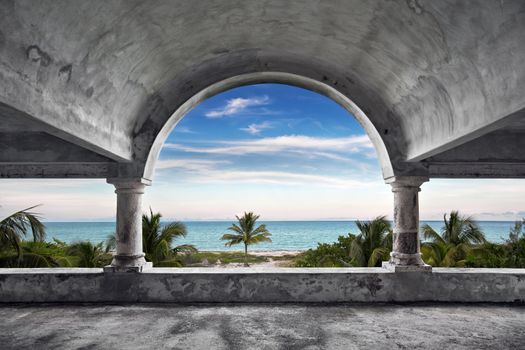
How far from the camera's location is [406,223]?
6328 mm

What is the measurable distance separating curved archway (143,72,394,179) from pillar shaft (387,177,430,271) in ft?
0.98

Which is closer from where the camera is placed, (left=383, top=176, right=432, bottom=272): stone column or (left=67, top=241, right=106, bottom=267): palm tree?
(left=383, top=176, right=432, bottom=272): stone column

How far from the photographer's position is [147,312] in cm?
535

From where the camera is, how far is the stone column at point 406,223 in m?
6.18

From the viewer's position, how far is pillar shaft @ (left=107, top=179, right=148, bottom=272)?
607cm

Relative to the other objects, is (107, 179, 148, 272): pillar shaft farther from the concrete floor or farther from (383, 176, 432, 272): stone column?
(383, 176, 432, 272): stone column

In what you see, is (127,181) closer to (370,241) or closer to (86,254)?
(86,254)

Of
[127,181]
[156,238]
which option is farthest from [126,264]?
[156,238]

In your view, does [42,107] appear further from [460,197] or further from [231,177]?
[460,197]

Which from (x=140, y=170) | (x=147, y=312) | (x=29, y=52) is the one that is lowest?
(x=147, y=312)

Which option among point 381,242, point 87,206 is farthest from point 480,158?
point 87,206

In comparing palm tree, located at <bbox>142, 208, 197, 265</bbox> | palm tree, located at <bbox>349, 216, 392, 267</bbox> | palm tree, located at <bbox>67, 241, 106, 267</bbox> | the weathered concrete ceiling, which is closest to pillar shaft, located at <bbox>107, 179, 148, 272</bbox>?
the weathered concrete ceiling

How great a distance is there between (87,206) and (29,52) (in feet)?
237

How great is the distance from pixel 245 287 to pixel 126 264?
5.66 ft
